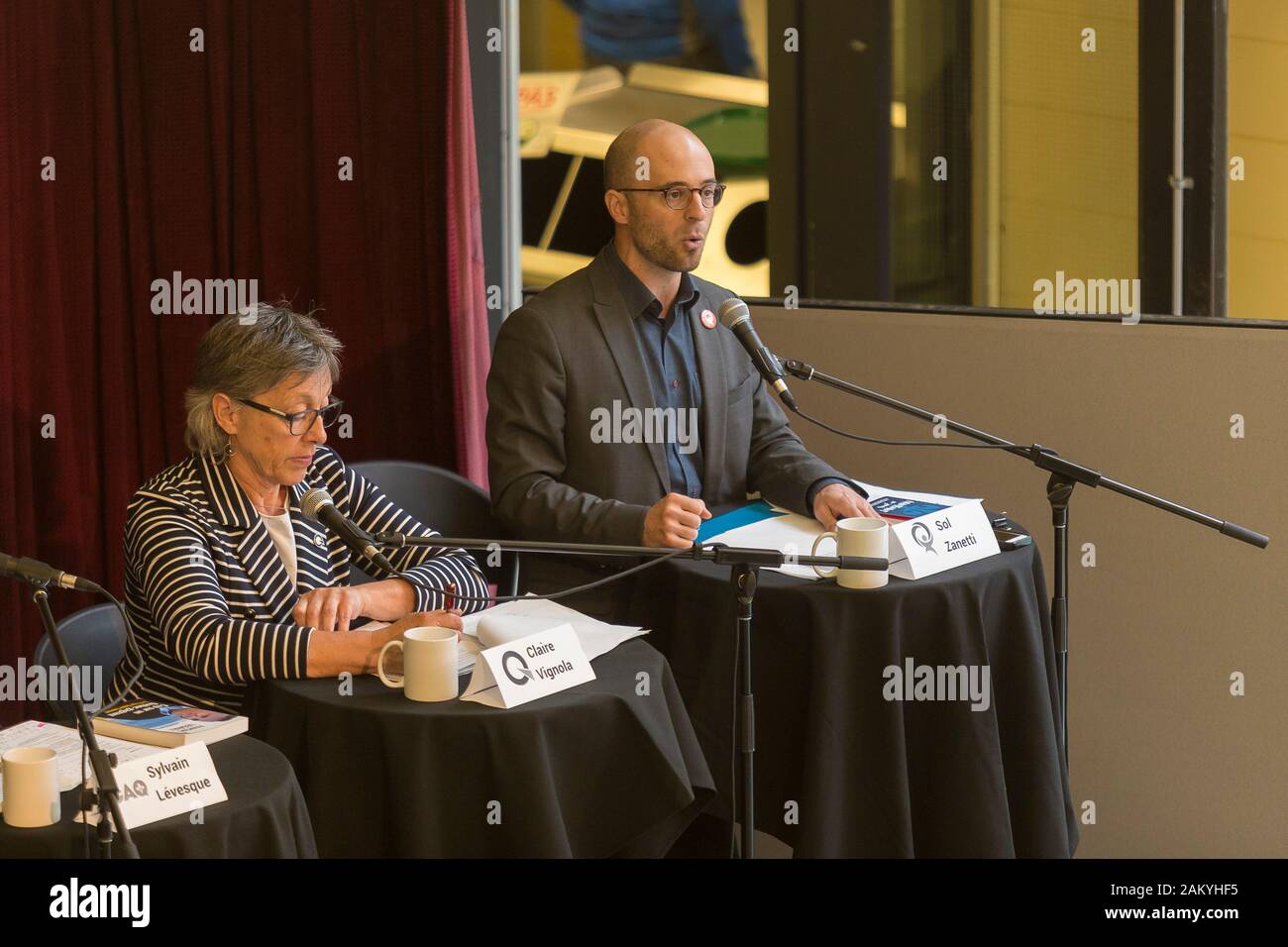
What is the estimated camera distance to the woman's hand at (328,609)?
2.76 m

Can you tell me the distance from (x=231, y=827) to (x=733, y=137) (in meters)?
4.86

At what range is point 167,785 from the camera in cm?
208

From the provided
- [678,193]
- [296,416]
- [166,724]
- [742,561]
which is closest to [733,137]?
[678,193]

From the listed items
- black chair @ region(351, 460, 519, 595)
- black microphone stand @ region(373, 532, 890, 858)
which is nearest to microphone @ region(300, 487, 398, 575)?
black microphone stand @ region(373, 532, 890, 858)

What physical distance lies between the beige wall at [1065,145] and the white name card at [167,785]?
8.93ft

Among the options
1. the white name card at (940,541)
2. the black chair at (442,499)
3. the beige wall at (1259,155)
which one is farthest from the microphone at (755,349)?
the beige wall at (1259,155)

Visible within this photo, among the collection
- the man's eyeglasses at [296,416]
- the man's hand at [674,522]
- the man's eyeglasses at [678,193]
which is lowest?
the man's hand at [674,522]

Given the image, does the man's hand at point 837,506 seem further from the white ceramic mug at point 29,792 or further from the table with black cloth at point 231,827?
the white ceramic mug at point 29,792

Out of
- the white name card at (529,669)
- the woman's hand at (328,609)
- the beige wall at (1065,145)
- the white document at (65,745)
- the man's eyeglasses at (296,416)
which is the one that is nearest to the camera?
the white document at (65,745)

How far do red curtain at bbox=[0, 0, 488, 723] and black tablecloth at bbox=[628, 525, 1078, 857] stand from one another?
3.60 ft

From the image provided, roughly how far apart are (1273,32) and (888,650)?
2035 millimetres

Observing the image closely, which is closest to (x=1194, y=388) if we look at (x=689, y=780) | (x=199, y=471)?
(x=689, y=780)

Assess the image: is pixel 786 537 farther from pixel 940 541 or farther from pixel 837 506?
pixel 940 541
